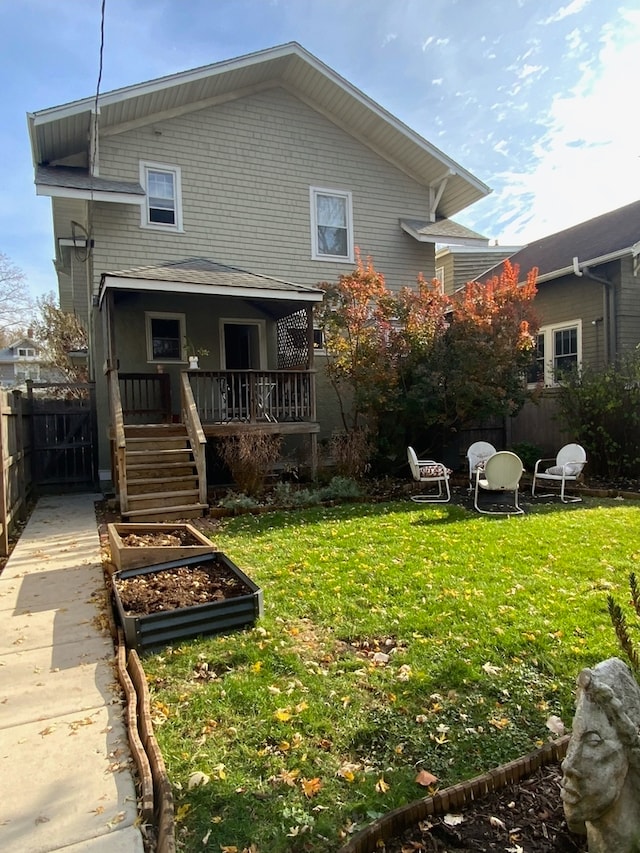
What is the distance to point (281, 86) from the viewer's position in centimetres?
1288

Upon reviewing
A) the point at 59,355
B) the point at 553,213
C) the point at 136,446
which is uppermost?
the point at 553,213

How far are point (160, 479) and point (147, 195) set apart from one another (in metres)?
6.70

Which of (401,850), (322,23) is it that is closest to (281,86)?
(322,23)

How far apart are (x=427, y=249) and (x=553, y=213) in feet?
27.2

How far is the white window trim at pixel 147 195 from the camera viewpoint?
1166cm

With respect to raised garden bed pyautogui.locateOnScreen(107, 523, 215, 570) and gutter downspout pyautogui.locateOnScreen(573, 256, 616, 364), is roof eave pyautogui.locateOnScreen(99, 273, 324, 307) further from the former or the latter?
gutter downspout pyautogui.locateOnScreen(573, 256, 616, 364)

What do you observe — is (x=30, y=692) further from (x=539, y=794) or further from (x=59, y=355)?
(x=59, y=355)

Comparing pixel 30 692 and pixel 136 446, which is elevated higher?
pixel 136 446

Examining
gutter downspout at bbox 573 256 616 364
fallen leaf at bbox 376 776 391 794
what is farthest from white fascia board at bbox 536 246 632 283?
fallen leaf at bbox 376 776 391 794

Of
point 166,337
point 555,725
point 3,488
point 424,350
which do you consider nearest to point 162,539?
point 3,488

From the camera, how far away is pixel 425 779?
2.37 metres

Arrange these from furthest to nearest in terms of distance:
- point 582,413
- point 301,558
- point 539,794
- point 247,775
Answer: point 582,413, point 301,558, point 247,775, point 539,794

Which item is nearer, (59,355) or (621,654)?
(621,654)

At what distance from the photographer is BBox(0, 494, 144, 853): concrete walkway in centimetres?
216
